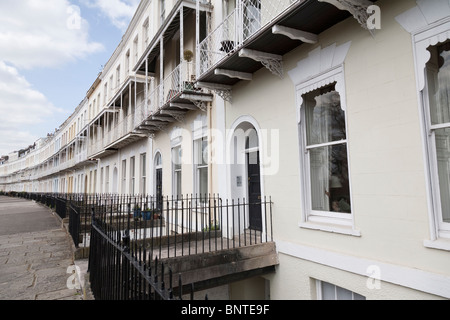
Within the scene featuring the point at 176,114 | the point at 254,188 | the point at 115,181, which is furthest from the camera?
the point at 115,181

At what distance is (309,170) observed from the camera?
5113 millimetres

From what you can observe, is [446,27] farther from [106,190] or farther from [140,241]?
[106,190]

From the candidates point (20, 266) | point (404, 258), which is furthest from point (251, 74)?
point (20, 266)

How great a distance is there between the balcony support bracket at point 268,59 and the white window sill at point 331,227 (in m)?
2.85

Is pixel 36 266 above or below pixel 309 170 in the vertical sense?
below

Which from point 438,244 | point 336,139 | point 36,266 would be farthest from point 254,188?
point 36,266

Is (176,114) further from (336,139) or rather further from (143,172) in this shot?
(336,139)

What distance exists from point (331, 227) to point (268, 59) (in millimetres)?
3281

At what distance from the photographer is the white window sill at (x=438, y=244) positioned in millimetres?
3072

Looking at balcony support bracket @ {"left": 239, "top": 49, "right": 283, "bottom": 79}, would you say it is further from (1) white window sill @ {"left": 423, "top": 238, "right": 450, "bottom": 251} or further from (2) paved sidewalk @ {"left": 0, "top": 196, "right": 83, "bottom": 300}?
(2) paved sidewalk @ {"left": 0, "top": 196, "right": 83, "bottom": 300}

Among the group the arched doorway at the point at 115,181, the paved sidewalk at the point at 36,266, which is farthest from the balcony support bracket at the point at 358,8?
the arched doorway at the point at 115,181

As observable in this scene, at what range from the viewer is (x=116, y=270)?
3139 mm

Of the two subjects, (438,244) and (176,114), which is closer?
(438,244)

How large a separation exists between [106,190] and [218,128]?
51.1 feet
